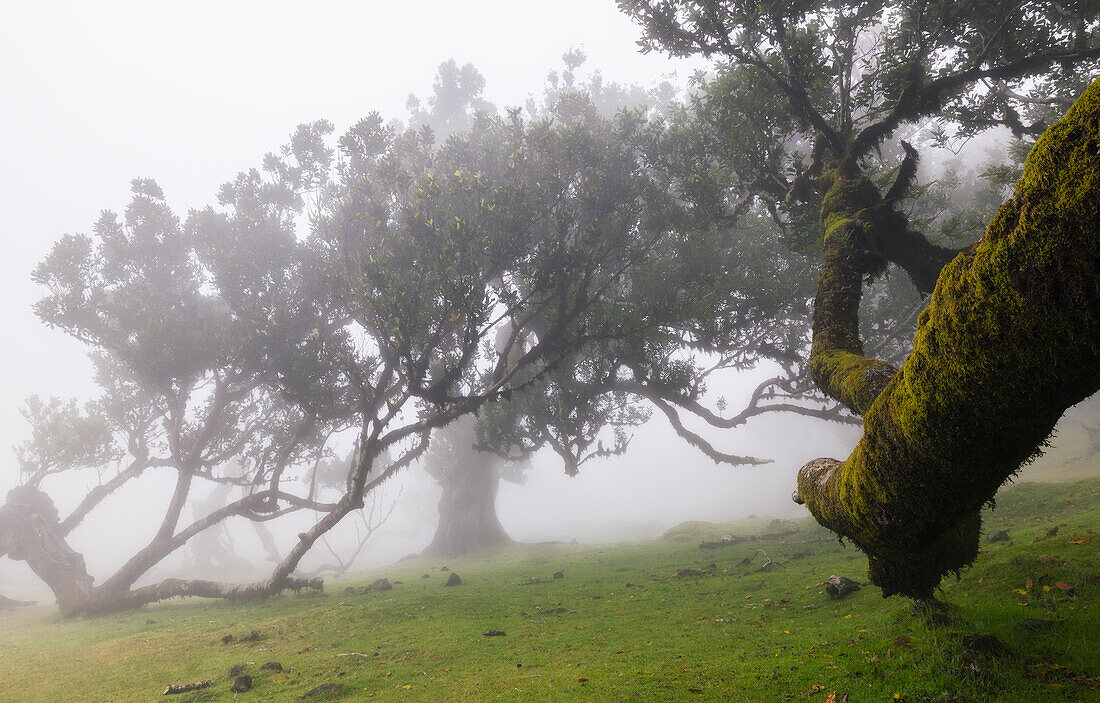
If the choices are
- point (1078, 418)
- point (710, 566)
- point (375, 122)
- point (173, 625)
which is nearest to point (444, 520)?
point (173, 625)

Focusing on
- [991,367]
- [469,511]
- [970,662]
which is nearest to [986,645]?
[970,662]

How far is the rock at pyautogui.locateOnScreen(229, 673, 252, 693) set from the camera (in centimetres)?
859

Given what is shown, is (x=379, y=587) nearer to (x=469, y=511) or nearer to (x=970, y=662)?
(x=469, y=511)

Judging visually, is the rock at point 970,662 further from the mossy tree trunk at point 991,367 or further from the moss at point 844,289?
the moss at point 844,289

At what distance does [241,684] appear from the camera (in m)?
8.66

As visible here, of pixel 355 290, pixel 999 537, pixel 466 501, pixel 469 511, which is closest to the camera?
pixel 999 537

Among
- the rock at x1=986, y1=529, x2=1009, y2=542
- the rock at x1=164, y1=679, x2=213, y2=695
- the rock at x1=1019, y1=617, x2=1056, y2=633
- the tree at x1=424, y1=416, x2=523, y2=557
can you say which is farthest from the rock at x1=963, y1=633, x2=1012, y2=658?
the tree at x1=424, y1=416, x2=523, y2=557

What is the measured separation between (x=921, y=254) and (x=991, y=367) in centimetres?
865

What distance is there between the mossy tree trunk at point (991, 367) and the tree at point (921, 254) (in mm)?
10

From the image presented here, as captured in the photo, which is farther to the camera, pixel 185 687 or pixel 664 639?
pixel 664 639

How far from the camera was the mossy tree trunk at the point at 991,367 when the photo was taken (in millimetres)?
2277

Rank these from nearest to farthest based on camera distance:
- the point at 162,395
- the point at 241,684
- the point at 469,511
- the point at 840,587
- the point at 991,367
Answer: the point at 991,367
the point at 241,684
the point at 840,587
the point at 162,395
the point at 469,511

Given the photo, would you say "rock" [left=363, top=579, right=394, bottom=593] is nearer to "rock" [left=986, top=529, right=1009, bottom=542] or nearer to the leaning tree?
the leaning tree

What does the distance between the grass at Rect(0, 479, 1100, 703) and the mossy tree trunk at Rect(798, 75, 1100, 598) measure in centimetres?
209
